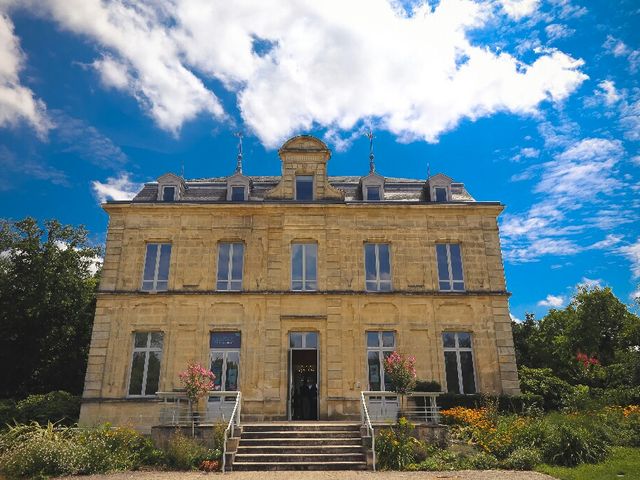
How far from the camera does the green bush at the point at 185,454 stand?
12078 mm

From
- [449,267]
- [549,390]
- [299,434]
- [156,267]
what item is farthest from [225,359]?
[549,390]

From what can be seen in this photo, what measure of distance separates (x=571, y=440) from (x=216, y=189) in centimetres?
1602

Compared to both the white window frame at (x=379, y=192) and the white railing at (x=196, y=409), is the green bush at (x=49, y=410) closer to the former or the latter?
the white railing at (x=196, y=409)

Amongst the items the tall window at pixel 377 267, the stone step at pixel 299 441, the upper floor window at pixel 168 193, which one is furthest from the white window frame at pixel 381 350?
the upper floor window at pixel 168 193

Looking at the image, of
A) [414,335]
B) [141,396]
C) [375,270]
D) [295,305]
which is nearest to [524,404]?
[414,335]

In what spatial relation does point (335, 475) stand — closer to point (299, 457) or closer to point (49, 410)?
point (299, 457)

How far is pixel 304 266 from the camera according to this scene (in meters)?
19.2

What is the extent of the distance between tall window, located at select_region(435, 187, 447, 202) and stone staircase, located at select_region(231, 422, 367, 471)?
10499 mm

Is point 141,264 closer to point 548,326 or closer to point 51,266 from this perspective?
point 51,266

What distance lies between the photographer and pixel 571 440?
1191 centimetres

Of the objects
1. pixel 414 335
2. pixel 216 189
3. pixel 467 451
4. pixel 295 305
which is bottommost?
pixel 467 451

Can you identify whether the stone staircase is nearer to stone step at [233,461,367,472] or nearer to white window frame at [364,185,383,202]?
stone step at [233,461,367,472]

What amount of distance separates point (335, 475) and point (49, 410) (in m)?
12.0

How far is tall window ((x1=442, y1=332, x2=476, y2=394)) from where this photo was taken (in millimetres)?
17844
